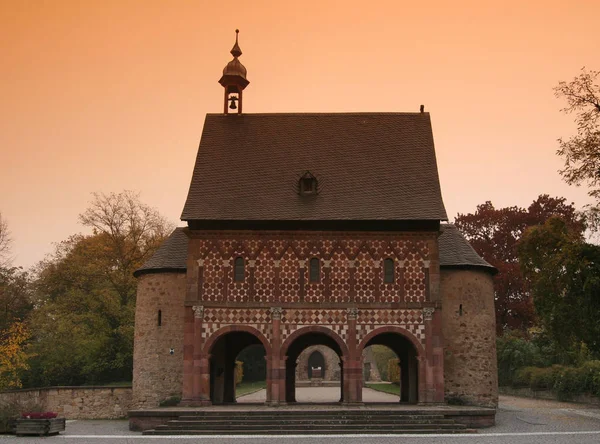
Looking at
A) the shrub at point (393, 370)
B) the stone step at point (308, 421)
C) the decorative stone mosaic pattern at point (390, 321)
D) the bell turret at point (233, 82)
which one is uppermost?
the bell turret at point (233, 82)

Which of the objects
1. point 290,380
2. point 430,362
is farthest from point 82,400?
point 430,362

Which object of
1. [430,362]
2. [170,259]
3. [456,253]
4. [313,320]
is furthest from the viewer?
[170,259]

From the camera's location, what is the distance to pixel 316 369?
66.3m

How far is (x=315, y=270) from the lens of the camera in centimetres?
3056

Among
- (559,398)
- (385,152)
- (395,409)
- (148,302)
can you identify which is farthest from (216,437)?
(559,398)

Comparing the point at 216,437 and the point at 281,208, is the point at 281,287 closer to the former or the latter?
the point at 281,208

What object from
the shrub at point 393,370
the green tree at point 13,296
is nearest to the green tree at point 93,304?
the green tree at point 13,296

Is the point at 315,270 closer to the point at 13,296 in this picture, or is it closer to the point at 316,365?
the point at 13,296

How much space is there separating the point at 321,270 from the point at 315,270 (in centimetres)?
25

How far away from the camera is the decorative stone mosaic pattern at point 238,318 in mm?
29938

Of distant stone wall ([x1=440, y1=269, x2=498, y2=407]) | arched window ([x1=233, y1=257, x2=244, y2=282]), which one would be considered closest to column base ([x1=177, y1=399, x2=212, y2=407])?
arched window ([x1=233, y1=257, x2=244, y2=282])

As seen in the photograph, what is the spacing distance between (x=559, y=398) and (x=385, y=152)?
16965 mm

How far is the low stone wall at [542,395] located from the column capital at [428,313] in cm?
1236

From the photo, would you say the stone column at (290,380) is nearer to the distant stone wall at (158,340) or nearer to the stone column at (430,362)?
the distant stone wall at (158,340)
